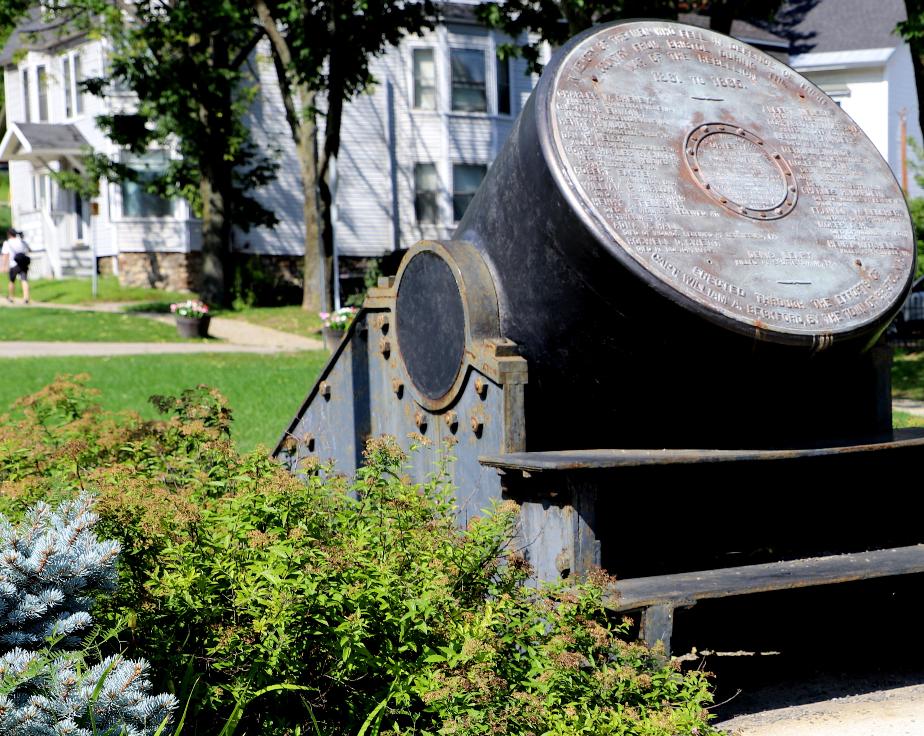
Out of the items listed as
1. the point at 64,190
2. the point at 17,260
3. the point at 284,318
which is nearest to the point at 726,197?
the point at 284,318

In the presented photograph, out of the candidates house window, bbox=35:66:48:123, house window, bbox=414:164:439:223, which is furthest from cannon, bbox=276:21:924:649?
house window, bbox=35:66:48:123

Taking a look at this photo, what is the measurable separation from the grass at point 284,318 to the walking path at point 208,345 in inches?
12.6

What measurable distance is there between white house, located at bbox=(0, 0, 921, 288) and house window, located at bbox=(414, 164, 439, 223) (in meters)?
0.03

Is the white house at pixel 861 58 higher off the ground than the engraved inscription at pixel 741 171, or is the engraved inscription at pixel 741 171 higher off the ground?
the white house at pixel 861 58

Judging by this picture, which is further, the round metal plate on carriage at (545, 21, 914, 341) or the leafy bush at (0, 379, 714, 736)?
the round metal plate on carriage at (545, 21, 914, 341)

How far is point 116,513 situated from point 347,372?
2252mm

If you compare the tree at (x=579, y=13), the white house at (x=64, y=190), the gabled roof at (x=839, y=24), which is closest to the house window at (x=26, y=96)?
the white house at (x=64, y=190)

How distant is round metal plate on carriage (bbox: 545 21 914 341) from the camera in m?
4.78

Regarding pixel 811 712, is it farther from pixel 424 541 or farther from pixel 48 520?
pixel 48 520

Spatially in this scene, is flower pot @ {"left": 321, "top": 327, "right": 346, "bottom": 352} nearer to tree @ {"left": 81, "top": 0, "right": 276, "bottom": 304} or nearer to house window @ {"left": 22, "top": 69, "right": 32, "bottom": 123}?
tree @ {"left": 81, "top": 0, "right": 276, "bottom": 304}

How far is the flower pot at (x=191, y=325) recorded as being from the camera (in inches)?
887

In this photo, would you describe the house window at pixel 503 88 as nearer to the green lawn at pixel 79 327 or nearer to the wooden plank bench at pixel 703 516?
the green lawn at pixel 79 327

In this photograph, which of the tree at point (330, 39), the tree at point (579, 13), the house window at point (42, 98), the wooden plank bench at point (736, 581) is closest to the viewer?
the wooden plank bench at point (736, 581)

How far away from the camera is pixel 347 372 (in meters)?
6.19
